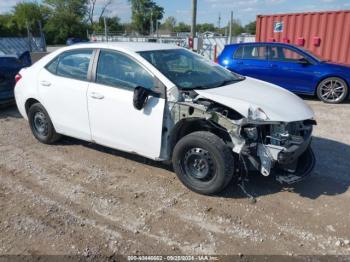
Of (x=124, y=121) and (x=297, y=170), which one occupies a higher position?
(x=124, y=121)

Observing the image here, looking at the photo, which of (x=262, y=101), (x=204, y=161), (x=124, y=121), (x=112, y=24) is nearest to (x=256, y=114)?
(x=262, y=101)

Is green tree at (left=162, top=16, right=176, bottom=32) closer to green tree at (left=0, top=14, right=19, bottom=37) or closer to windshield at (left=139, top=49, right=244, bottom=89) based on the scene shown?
green tree at (left=0, top=14, right=19, bottom=37)

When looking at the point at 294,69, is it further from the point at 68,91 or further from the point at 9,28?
the point at 9,28

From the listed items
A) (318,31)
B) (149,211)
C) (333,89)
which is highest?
(318,31)

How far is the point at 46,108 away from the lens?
17.0ft

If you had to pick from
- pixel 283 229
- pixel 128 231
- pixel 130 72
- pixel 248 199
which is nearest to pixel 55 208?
pixel 128 231

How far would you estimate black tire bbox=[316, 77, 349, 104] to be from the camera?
857 cm

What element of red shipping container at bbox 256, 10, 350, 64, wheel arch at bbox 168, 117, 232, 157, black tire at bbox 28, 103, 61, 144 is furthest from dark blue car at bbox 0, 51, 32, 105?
red shipping container at bbox 256, 10, 350, 64

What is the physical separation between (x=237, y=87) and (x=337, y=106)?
17.1 feet

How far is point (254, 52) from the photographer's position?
31.4ft

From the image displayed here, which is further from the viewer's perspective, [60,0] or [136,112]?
[60,0]

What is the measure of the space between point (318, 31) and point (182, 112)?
9.38 meters

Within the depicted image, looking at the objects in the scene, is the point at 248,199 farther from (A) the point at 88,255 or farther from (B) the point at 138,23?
(B) the point at 138,23

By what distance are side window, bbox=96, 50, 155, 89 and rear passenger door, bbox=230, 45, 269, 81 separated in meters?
5.86
